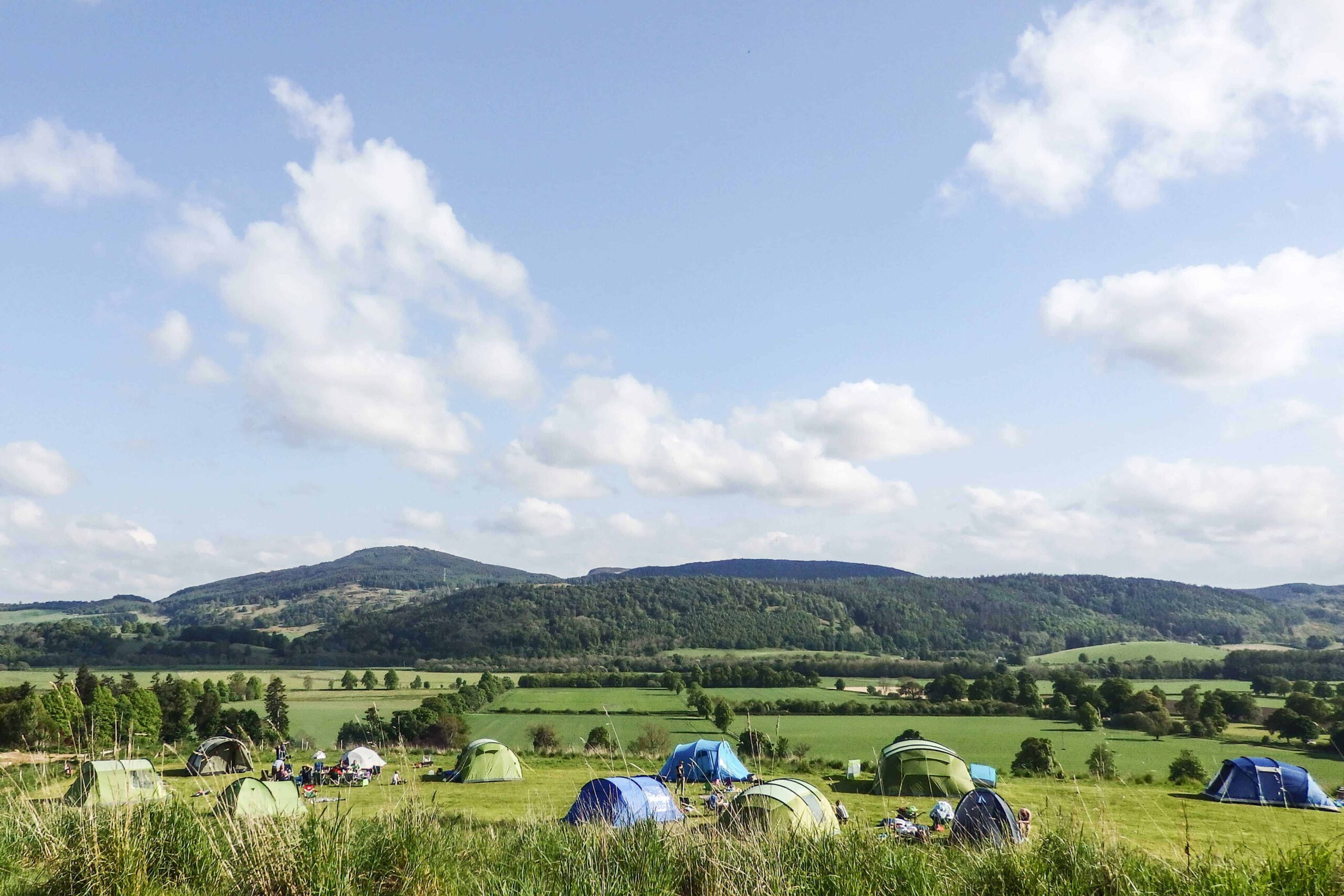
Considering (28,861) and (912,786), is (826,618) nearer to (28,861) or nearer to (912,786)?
(912,786)

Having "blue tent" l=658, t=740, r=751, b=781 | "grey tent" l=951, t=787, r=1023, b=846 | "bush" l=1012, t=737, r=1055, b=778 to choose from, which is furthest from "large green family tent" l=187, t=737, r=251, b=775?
"bush" l=1012, t=737, r=1055, b=778

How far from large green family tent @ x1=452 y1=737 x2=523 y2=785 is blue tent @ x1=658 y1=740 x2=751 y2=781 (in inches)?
211

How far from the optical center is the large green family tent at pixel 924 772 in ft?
78.4

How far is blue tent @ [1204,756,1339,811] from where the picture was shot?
70.8 ft

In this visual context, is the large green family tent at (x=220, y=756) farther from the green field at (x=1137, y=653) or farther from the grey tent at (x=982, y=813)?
the green field at (x=1137, y=653)

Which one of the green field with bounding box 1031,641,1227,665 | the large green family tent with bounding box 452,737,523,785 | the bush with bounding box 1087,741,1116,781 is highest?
the large green family tent with bounding box 452,737,523,785

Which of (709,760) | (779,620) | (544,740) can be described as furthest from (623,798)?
(779,620)

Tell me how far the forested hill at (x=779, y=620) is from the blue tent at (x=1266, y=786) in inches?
4365

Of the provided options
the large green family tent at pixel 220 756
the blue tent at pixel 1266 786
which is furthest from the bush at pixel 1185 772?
the large green family tent at pixel 220 756

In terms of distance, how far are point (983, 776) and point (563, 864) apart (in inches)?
916

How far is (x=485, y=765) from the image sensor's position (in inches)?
1075

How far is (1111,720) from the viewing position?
53656 mm

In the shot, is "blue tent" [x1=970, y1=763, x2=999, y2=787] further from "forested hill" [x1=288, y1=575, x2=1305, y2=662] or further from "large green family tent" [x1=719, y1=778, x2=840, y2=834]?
"forested hill" [x1=288, y1=575, x2=1305, y2=662]

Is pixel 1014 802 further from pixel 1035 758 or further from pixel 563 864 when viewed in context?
pixel 563 864
